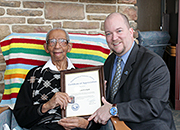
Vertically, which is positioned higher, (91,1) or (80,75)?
(91,1)

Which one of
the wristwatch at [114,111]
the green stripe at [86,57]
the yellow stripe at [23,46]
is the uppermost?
the yellow stripe at [23,46]

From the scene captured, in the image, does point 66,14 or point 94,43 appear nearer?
point 94,43

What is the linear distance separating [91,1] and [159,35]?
5.32ft

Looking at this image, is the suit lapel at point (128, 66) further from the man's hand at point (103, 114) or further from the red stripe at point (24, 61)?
the red stripe at point (24, 61)

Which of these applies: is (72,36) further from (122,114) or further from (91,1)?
(122,114)

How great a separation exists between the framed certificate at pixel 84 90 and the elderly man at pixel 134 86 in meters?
0.08

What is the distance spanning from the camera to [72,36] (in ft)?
7.48

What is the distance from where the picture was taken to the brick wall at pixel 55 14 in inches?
102

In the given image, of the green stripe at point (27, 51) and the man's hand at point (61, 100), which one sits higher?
the green stripe at point (27, 51)

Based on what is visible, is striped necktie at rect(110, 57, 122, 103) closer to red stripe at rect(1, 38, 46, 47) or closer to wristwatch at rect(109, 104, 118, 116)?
wristwatch at rect(109, 104, 118, 116)

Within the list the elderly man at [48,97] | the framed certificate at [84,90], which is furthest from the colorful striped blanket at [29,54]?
the framed certificate at [84,90]

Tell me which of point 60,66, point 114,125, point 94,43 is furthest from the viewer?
point 94,43

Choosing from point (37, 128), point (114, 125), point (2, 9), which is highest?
point (2, 9)

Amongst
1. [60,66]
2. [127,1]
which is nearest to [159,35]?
[127,1]
